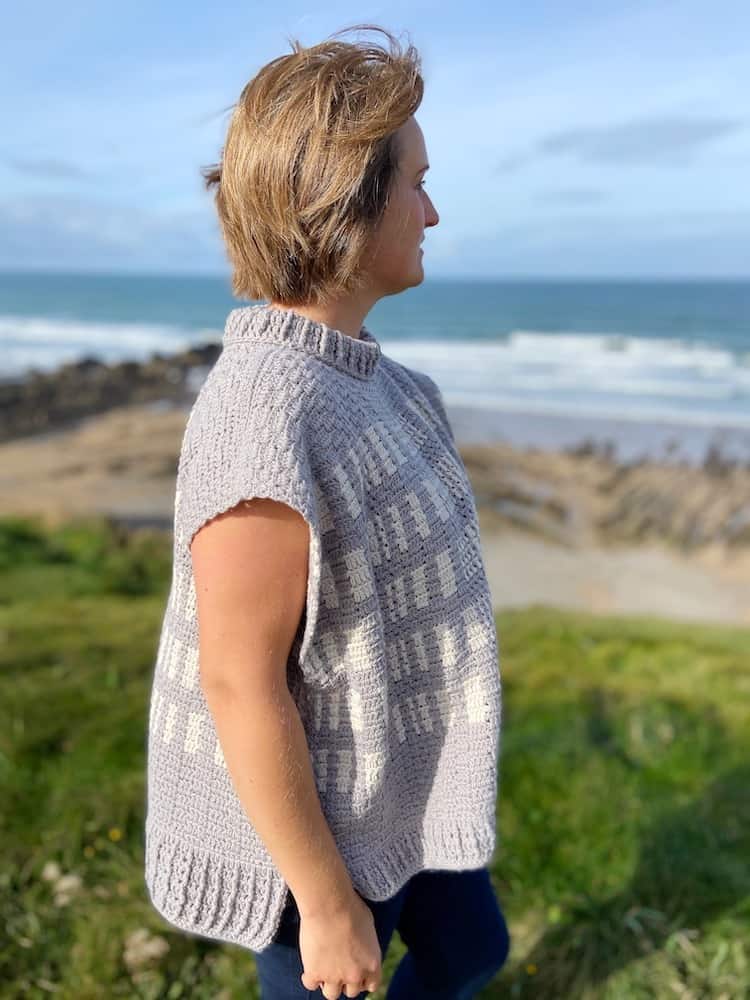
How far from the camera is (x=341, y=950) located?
1.15 meters

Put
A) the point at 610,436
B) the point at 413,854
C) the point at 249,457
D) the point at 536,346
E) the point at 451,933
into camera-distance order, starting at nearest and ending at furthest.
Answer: the point at 249,457 → the point at 413,854 → the point at 451,933 → the point at 610,436 → the point at 536,346

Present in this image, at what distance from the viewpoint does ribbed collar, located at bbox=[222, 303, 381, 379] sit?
3.87 ft

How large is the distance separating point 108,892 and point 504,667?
1.99 meters

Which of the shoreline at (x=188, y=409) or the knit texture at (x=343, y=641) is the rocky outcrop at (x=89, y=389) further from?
the knit texture at (x=343, y=641)

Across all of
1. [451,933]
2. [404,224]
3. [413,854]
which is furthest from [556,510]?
[404,224]

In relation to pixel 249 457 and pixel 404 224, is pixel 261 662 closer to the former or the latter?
pixel 249 457

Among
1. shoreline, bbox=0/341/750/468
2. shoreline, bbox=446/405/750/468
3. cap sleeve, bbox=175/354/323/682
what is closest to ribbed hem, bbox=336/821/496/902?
cap sleeve, bbox=175/354/323/682

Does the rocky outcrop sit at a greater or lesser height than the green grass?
greater

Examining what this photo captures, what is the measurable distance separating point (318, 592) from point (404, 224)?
19.0 inches

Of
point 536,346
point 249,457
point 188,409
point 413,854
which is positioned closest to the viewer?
point 249,457

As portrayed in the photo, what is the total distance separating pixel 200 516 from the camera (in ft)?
3.42

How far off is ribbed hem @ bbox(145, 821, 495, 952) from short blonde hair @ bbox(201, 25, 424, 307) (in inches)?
28.8

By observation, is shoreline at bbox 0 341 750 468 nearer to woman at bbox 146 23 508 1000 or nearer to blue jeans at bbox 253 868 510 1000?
blue jeans at bbox 253 868 510 1000

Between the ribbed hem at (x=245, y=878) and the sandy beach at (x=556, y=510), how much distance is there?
4.96 meters
